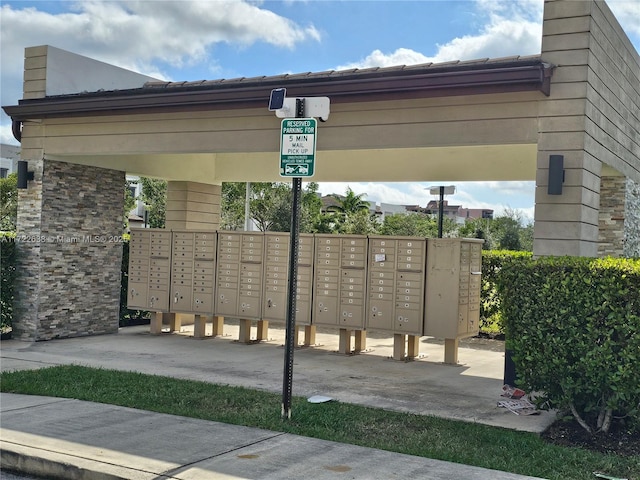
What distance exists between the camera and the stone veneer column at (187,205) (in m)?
15.5

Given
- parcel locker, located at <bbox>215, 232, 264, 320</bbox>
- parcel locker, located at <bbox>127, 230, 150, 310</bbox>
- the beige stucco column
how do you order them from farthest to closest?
1. the beige stucco column
2. parcel locker, located at <bbox>127, 230, 150, 310</bbox>
3. parcel locker, located at <bbox>215, 232, 264, 320</bbox>

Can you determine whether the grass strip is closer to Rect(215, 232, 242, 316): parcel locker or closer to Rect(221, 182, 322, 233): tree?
Rect(215, 232, 242, 316): parcel locker

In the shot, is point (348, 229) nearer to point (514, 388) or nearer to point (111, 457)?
point (514, 388)

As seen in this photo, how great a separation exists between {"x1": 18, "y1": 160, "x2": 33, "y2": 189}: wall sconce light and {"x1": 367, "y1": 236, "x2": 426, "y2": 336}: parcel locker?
6278mm

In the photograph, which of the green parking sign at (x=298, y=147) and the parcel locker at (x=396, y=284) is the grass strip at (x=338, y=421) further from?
the parcel locker at (x=396, y=284)

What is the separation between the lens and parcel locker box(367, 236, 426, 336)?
1133 centimetres

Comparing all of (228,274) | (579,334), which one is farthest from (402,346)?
(579,334)

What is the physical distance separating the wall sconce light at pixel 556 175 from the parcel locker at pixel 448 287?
8.65 ft

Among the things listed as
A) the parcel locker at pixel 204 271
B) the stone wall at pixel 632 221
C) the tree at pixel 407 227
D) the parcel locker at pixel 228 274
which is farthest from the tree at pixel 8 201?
the stone wall at pixel 632 221

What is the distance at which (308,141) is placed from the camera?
23.0 ft

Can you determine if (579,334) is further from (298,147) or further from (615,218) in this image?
(615,218)

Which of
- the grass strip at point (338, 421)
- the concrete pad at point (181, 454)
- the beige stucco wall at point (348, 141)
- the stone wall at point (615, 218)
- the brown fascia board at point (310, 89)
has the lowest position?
the concrete pad at point (181, 454)

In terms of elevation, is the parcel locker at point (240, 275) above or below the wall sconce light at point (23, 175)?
below

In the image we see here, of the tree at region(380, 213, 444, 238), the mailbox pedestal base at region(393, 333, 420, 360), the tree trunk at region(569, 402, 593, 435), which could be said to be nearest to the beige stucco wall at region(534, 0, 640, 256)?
the tree trunk at region(569, 402, 593, 435)
